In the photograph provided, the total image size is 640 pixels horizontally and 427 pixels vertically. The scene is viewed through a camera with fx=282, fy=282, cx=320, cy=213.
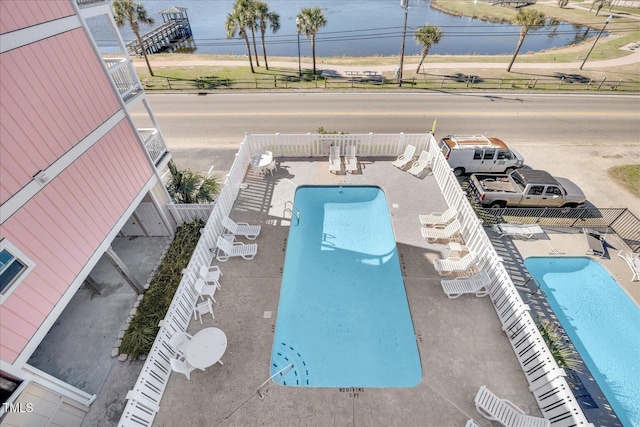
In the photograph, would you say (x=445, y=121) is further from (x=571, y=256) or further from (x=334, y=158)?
(x=571, y=256)

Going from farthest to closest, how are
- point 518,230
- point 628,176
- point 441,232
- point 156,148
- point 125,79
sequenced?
point 628,176 < point 518,230 < point 156,148 < point 441,232 < point 125,79

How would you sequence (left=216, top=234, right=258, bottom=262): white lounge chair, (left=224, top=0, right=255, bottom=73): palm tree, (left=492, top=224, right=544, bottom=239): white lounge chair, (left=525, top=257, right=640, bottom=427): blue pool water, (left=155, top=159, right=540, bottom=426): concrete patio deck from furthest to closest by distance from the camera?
(left=224, top=0, right=255, bottom=73): palm tree → (left=492, top=224, right=544, bottom=239): white lounge chair → (left=216, top=234, right=258, bottom=262): white lounge chair → (left=525, top=257, right=640, bottom=427): blue pool water → (left=155, top=159, right=540, bottom=426): concrete patio deck

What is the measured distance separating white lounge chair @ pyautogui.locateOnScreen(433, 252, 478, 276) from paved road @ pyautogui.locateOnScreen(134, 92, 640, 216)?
1099cm

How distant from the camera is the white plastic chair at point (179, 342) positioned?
8094mm

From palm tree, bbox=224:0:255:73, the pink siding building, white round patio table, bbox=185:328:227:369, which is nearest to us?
the pink siding building

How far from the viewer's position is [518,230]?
13383 millimetres

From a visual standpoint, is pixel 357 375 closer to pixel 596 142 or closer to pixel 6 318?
pixel 6 318

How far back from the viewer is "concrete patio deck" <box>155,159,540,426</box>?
295 inches

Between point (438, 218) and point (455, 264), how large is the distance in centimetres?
256

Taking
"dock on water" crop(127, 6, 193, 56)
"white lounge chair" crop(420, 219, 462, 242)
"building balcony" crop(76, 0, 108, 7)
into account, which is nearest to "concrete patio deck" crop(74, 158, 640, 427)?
"white lounge chair" crop(420, 219, 462, 242)

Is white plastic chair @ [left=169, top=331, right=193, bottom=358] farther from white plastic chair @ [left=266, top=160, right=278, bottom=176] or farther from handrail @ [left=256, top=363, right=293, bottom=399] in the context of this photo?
white plastic chair @ [left=266, top=160, right=278, bottom=176]

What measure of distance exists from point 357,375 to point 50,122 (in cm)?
1113

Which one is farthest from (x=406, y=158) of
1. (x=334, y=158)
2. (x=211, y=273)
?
(x=211, y=273)

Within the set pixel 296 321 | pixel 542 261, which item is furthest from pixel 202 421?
pixel 542 261
